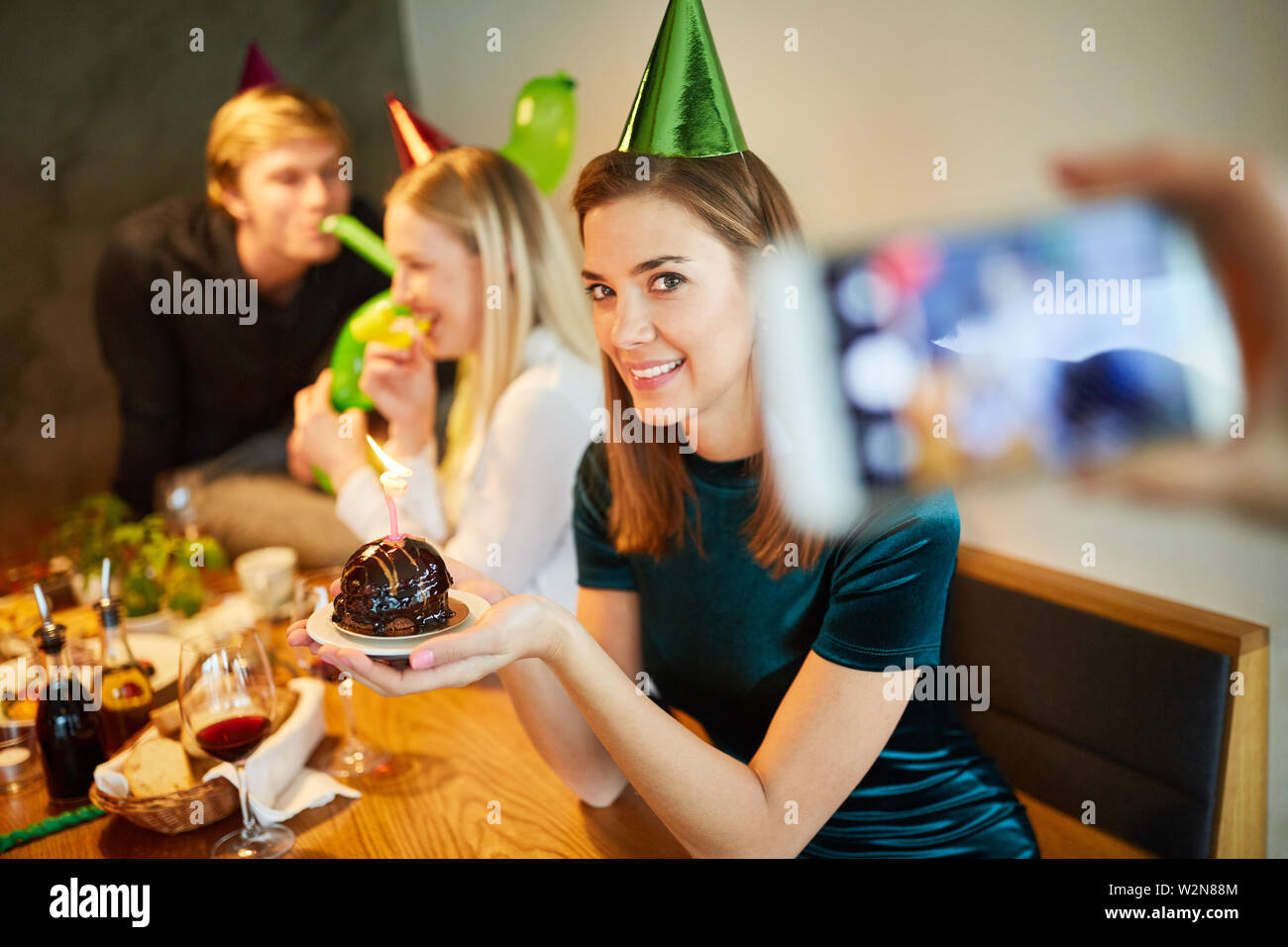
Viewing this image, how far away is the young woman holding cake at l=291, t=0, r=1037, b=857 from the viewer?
107 cm

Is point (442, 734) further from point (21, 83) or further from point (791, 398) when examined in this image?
point (21, 83)

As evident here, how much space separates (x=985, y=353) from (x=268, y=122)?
1.38m

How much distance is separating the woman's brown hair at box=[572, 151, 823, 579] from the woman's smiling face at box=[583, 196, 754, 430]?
19 mm

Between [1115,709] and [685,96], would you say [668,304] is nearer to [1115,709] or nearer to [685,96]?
[685,96]

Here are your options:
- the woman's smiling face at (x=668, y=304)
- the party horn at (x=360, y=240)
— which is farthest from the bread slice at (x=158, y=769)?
the party horn at (x=360, y=240)

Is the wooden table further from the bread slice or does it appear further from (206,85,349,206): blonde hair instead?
(206,85,349,206): blonde hair

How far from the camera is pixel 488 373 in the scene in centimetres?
162

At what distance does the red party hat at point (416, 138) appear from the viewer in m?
1.62

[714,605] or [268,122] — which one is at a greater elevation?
[268,122]

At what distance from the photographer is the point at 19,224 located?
1952 millimetres

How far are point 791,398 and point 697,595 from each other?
29cm

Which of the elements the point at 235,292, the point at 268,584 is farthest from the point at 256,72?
the point at 268,584

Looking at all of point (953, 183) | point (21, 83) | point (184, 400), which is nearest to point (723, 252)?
point (953, 183)

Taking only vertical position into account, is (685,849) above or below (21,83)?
below
